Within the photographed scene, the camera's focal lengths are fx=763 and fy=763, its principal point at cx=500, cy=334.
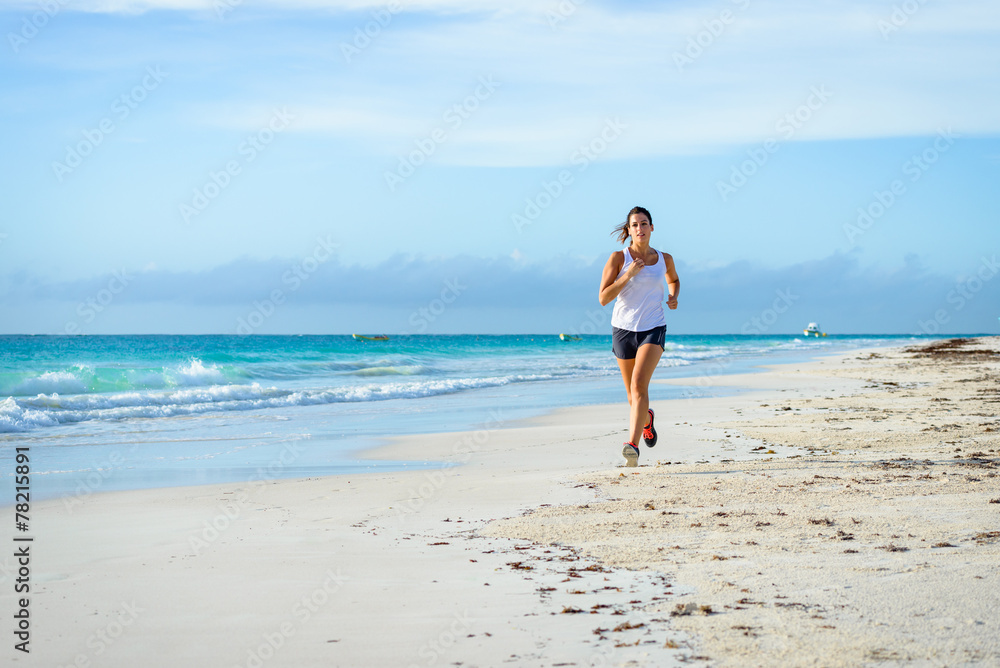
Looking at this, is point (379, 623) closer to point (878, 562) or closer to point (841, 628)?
point (841, 628)

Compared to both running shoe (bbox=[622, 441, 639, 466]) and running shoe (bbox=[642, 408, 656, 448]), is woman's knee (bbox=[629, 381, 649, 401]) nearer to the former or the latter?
running shoe (bbox=[642, 408, 656, 448])

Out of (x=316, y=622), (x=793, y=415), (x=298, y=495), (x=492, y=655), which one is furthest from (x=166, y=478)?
(x=793, y=415)

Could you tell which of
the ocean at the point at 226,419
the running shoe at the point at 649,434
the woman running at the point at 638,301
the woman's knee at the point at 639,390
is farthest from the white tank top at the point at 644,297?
the ocean at the point at 226,419

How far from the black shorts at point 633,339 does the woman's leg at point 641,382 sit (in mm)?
46

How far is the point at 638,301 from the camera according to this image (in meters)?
6.27

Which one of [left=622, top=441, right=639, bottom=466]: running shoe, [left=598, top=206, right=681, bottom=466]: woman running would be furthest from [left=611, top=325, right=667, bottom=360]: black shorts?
[left=622, top=441, right=639, bottom=466]: running shoe

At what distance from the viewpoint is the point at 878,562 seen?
3.43 meters

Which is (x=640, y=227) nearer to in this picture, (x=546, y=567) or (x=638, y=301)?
(x=638, y=301)

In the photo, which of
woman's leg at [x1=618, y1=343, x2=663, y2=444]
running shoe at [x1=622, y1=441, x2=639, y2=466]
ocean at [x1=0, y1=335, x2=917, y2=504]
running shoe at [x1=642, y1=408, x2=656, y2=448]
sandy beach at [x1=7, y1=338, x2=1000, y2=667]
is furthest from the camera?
ocean at [x1=0, y1=335, x2=917, y2=504]

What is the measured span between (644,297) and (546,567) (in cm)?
311

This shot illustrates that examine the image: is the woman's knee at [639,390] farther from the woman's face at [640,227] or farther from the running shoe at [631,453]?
the woman's face at [640,227]

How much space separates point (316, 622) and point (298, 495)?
3.01 m

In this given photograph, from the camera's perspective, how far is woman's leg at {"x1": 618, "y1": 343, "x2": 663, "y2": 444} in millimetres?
6188

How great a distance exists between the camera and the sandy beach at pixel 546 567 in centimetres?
274
